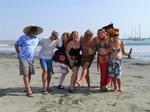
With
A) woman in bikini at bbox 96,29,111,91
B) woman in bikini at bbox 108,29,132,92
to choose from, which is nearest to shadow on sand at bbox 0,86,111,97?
woman in bikini at bbox 96,29,111,91

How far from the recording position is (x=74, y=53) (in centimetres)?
970

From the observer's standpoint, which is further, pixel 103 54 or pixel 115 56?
pixel 103 54

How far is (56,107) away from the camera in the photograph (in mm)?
7875

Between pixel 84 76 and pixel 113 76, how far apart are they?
29.0 inches

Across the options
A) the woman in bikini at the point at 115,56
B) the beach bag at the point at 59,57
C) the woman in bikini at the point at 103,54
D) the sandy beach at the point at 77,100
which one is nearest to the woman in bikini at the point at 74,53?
the beach bag at the point at 59,57

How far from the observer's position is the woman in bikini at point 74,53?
31.4ft

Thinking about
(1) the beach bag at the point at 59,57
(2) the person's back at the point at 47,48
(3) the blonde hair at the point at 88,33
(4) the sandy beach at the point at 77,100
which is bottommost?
(4) the sandy beach at the point at 77,100

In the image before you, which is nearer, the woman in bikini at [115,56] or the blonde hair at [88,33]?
the woman in bikini at [115,56]

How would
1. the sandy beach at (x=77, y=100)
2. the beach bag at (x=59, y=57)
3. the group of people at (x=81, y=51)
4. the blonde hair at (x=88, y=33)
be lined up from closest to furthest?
1. the sandy beach at (x=77, y=100)
2. the group of people at (x=81, y=51)
3. the blonde hair at (x=88, y=33)
4. the beach bag at (x=59, y=57)

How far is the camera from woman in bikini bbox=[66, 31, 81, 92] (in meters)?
9.58

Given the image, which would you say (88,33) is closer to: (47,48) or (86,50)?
(86,50)

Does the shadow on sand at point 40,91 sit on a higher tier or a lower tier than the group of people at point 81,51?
lower

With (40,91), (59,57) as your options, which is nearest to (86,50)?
(59,57)

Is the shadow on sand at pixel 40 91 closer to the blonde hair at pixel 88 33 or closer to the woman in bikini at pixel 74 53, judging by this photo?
the woman in bikini at pixel 74 53
